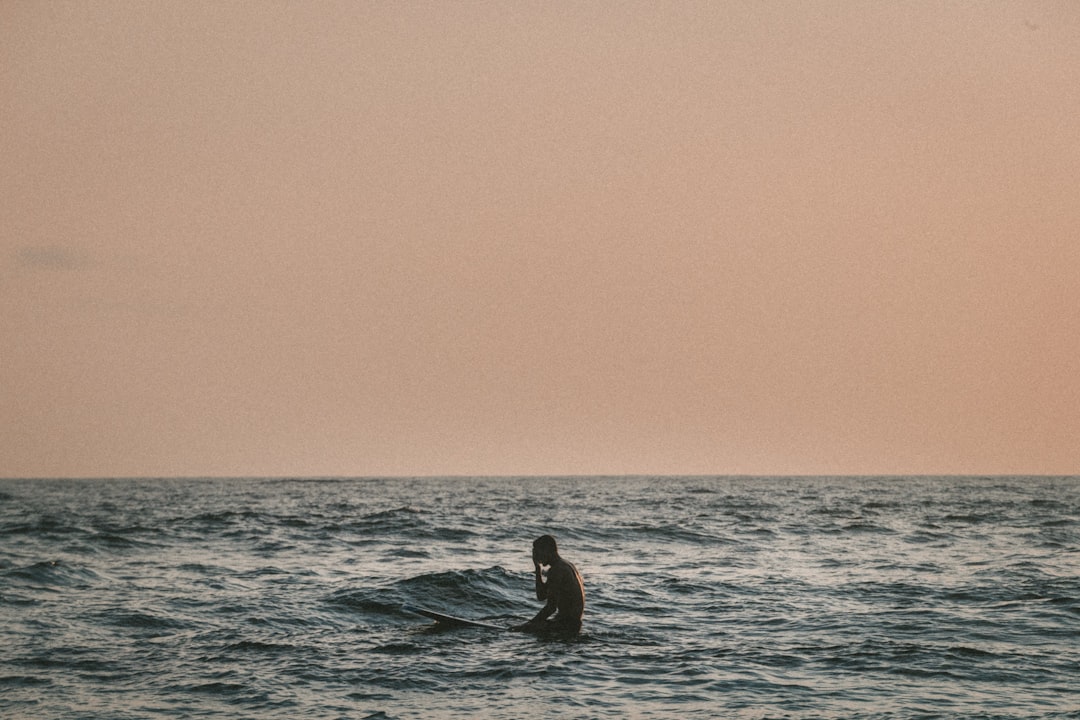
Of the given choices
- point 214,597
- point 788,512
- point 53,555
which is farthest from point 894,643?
point 788,512

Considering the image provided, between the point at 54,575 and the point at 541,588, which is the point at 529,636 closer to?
the point at 541,588

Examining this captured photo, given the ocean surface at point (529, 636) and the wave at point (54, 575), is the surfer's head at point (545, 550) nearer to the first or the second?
the ocean surface at point (529, 636)

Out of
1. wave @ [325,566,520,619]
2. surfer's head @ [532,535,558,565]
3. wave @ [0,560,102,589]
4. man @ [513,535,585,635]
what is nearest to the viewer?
surfer's head @ [532,535,558,565]

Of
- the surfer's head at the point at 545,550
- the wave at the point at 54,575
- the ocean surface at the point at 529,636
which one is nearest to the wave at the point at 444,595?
the ocean surface at the point at 529,636

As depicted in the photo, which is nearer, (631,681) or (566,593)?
(631,681)

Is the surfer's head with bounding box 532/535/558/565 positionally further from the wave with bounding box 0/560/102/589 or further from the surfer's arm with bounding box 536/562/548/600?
the wave with bounding box 0/560/102/589

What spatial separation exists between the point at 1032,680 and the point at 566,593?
262 inches

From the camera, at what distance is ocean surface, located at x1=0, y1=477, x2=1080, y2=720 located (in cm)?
1199

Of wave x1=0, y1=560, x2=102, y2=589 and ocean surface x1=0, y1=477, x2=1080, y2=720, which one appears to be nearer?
ocean surface x1=0, y1=477, x2=1080, y2=720

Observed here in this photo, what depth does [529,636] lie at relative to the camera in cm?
1611

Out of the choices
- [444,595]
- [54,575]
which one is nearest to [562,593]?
[444,595]

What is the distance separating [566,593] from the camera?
1599cm

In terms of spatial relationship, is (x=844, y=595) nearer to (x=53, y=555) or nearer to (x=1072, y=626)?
(x=1072, y=626)

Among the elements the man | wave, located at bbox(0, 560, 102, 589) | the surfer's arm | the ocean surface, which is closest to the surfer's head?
the man
